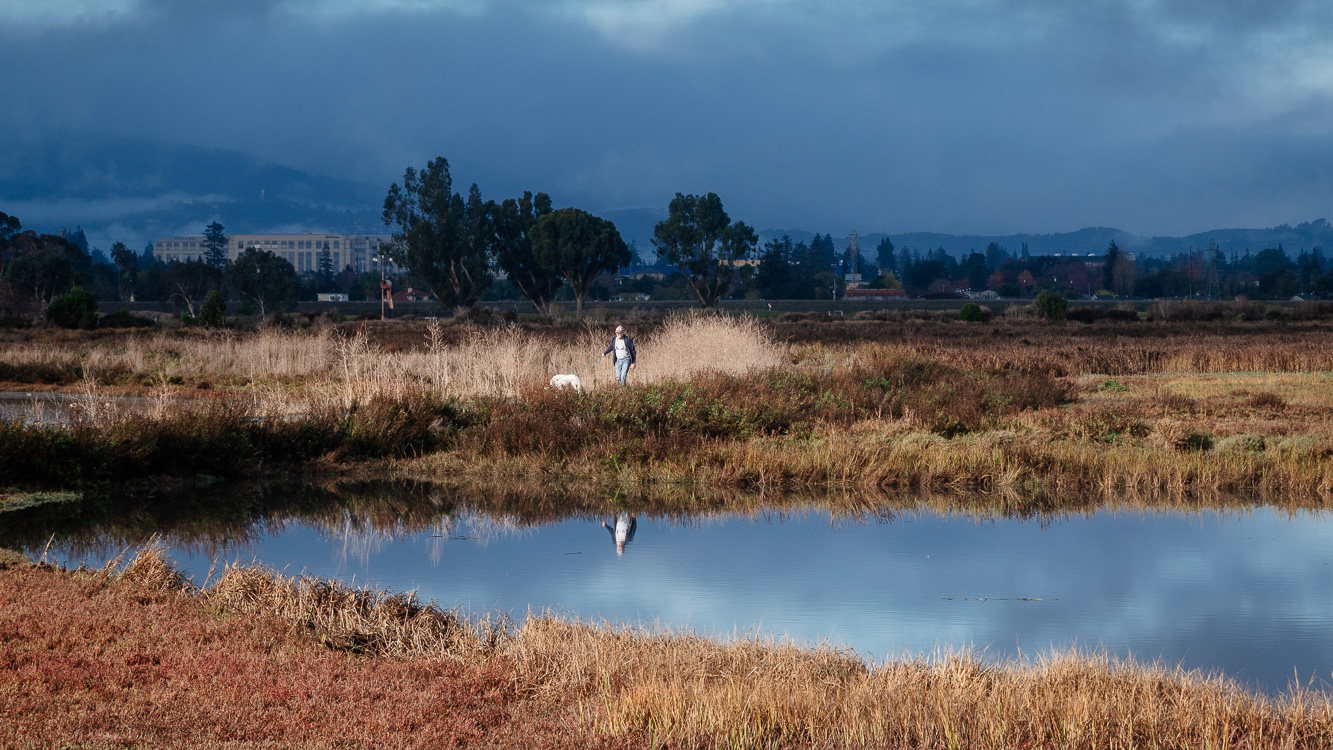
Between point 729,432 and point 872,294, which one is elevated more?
point 872,294

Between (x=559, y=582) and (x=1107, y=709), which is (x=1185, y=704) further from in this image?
(x=559, y=582)

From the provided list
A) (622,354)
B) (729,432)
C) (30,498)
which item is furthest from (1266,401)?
(30,498)

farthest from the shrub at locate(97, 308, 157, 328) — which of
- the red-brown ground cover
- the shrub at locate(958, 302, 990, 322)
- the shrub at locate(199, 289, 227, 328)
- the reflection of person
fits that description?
the red-brown ground cover

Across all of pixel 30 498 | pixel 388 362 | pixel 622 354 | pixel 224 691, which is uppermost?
pixel 622 354

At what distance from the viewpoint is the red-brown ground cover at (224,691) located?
18.1 feet

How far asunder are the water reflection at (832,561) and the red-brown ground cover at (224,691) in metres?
2.37

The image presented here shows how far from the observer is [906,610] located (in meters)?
9.27

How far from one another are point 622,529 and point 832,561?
8.68 ft

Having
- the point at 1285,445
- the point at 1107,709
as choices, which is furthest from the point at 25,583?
the point at 1285,445

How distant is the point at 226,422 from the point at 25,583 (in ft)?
23.7

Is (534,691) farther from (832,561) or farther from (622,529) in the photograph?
(622,529)

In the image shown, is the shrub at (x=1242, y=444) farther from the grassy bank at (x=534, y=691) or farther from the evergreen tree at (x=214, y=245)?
the evergreen tree at (x=214, y=245)

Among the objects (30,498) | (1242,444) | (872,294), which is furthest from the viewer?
(872,294)

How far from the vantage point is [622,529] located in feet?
41.5
